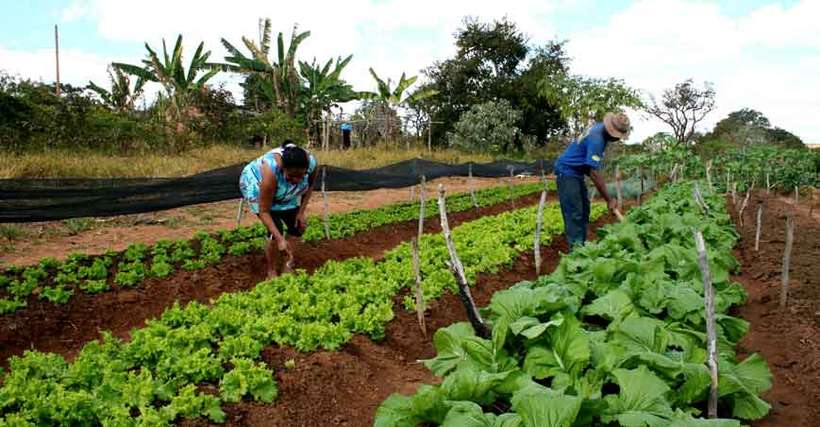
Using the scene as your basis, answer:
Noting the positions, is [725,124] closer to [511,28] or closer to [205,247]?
[511,28]

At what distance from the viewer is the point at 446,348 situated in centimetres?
344

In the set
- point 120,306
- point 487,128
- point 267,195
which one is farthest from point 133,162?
point 487,128

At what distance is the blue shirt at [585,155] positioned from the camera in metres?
6.43

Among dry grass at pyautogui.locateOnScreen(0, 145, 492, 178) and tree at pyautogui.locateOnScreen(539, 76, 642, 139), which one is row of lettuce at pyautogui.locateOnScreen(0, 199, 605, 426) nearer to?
Answer: dry grass at pyautogui.locateOnScreen(0, 145, 492, 178)

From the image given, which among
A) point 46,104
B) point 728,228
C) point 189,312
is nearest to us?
point 189,312

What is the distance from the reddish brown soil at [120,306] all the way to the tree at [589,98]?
17082 mm

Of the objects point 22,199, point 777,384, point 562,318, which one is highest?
point 22,199

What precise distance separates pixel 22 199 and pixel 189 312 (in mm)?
3602

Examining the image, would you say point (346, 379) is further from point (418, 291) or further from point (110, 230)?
point (110, 230)

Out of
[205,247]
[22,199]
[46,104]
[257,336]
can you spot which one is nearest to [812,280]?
[257,336]

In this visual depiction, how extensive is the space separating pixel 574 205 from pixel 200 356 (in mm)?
4472

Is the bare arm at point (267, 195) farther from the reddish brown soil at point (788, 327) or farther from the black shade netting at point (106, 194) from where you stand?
the reddish brown soil at point (788, 327)

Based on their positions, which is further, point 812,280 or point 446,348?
point 812,280

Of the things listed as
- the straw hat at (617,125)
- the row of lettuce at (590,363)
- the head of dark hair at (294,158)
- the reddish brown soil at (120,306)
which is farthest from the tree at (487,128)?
the row of lettuce at (590,363)
